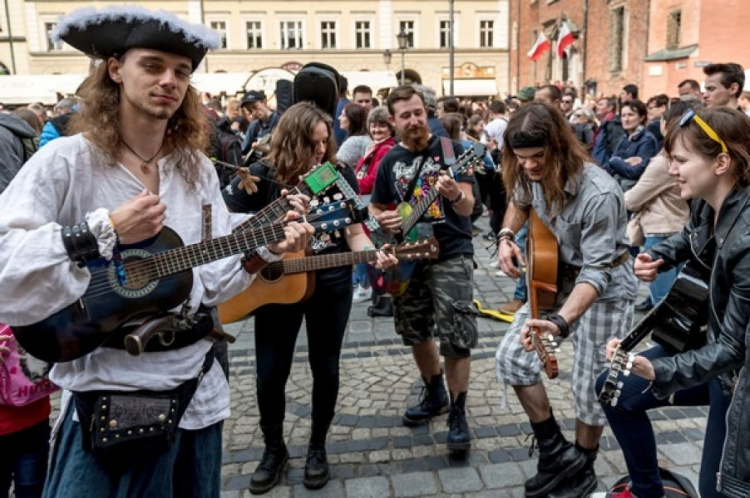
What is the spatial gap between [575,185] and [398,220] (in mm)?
1126

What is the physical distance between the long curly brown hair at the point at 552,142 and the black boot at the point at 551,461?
1.16 meters

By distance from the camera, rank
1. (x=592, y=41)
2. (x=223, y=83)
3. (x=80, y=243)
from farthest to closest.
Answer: (x=592, y=41) → (x=223, y=83) → (x=80, y=243)

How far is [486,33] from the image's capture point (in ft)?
155

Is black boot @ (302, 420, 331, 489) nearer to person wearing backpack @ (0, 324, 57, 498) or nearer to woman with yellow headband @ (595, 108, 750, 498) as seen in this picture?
person wearing backpack @ (0, 324, 57, 498)

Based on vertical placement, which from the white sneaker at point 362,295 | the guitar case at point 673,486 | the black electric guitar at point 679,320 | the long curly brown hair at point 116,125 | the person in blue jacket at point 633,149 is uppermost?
the long curly brown hair at point 116,125

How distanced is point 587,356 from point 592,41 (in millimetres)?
31378

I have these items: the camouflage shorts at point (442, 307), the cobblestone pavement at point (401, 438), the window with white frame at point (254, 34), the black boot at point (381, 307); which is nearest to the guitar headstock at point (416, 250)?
the camouflage shorts at point (442, 307)

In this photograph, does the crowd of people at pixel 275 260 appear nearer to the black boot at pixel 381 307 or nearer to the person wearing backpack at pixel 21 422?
the person wearing backpack at pixel 21 422

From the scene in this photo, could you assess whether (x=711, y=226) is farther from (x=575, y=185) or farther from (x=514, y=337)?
(x=514, y=337)

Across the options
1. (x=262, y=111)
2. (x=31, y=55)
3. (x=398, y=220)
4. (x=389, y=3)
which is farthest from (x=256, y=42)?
(x=398, y=220)

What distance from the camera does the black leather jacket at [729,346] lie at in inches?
85.9

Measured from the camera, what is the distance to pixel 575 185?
3195 millimetres

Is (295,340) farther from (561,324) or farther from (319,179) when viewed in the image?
(561,324)

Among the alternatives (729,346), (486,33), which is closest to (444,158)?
(729,346)
